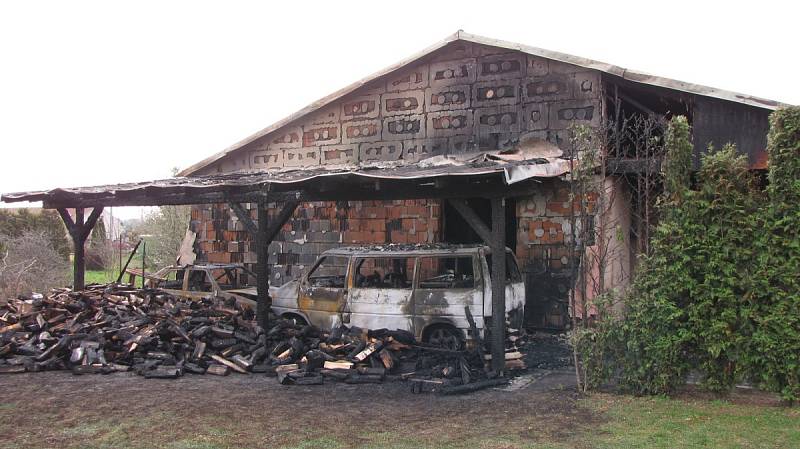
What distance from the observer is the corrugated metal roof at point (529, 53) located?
10.4 metres

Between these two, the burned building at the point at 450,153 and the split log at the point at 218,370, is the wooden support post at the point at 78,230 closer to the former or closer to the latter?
the burned building at the point at 450,153

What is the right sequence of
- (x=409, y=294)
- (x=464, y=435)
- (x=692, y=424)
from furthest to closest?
(x=409, y=294), (x=692, y=424), (x=464, y=435)

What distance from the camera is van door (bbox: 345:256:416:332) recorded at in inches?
377

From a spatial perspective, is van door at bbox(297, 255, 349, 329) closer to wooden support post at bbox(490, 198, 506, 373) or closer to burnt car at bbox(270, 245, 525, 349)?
burnt car at bbox(270, 245, 525, 349)

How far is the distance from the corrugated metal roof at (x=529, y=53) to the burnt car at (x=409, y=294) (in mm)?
4043

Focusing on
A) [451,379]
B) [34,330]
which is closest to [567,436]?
[451,379]

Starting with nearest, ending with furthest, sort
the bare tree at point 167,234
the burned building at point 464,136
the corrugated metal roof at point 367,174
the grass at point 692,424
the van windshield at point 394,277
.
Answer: the grass at point 692,424, the corrugated metal roof at point 367,174, the van windshield at point 394,277, the burned building at point 464,136, the bare tree at point 167,234

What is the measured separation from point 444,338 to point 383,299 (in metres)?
1.12

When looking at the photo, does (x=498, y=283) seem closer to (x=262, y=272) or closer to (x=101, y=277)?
(x=262, y=272)

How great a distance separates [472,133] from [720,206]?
263 inches

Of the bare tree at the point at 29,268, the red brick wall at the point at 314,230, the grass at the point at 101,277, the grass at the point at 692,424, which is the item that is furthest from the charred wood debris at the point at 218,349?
the grass at the point at 101,277

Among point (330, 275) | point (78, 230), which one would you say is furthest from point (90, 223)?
point (330, 275)

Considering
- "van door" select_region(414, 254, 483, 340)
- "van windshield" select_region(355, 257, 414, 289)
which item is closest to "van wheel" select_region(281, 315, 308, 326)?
"van windshield" select_region(355, 257, 414, 289)

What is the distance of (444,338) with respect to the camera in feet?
30.6
